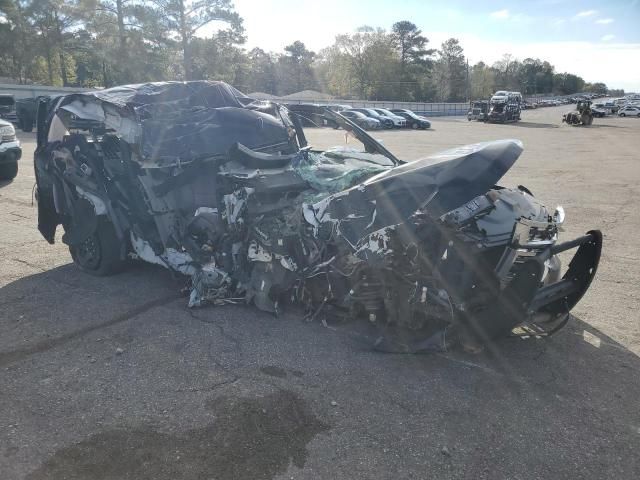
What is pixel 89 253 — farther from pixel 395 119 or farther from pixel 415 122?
pixel 415 122

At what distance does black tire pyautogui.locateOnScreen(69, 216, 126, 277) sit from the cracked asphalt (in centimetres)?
35

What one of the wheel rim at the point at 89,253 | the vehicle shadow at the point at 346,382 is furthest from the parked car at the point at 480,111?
the wheel rim at the point at 89,253

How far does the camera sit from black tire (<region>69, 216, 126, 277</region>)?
16.6ft

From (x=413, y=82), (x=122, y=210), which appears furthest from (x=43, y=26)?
(x=413, y=82)

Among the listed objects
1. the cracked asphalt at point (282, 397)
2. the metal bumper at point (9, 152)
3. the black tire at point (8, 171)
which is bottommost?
the cracked asphalt at point (282, 397)

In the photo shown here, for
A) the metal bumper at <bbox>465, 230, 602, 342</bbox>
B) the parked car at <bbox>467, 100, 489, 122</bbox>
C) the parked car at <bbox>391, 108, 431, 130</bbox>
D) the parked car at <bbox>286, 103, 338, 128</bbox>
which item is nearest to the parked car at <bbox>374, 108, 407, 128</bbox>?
the parked car at <bbox>391, 108, 431, 130</bbox>

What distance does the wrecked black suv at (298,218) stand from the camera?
344cm

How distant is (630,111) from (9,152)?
199ft

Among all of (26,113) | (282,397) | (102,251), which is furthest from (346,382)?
(26,113)

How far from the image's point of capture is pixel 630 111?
2132 inches

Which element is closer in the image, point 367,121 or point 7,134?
point 7,134

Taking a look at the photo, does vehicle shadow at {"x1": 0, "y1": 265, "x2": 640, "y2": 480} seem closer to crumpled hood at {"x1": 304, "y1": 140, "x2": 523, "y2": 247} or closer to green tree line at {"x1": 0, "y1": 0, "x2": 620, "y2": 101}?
crumpled hood at {"x1": 304, "y1": 140, "x2": 523, "y2": 247}

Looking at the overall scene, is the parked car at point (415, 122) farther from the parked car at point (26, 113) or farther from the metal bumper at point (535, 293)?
the metal bumper at point (535, 293)

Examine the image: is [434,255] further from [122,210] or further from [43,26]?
[43,26]
